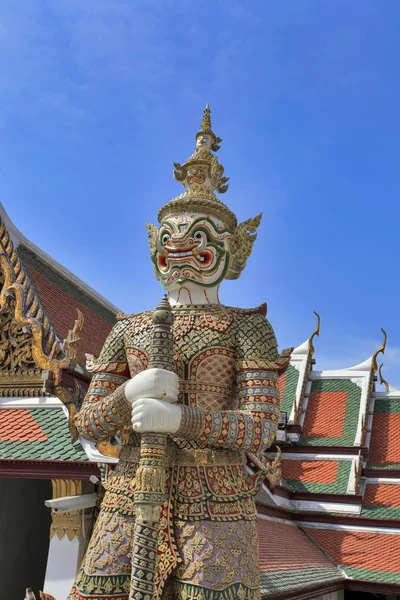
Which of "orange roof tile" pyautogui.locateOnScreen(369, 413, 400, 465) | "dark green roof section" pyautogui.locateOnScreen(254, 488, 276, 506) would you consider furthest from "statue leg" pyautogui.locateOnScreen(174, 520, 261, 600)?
"orange roof tile" pyautogui.locateOnScreen(369, 413, 400, 465)

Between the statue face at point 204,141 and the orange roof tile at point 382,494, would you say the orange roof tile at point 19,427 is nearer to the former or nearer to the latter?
the statue face at point 204,141

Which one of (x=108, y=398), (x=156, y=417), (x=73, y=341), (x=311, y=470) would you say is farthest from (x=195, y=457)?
(x=311, y=470)

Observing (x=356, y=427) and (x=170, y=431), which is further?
(x=356, y=427)

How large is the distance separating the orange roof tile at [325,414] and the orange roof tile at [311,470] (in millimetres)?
637

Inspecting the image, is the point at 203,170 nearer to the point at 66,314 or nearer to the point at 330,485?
the point at 66,314

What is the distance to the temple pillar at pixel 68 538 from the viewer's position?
4.76 metres

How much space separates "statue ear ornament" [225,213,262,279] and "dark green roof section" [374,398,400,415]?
9172 mm

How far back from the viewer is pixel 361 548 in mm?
9156

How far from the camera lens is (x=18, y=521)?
24.5ft

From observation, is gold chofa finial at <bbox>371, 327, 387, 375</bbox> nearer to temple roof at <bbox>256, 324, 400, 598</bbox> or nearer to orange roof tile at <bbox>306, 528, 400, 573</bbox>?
temple roof at <bbox>256, 324, 400, 598</bbox>

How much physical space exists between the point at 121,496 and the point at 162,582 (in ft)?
1.75

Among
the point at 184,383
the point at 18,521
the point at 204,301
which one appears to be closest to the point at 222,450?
the point at 184,383

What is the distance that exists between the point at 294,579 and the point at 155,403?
14.7ft

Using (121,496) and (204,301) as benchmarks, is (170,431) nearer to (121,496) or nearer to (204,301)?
(121,496)
